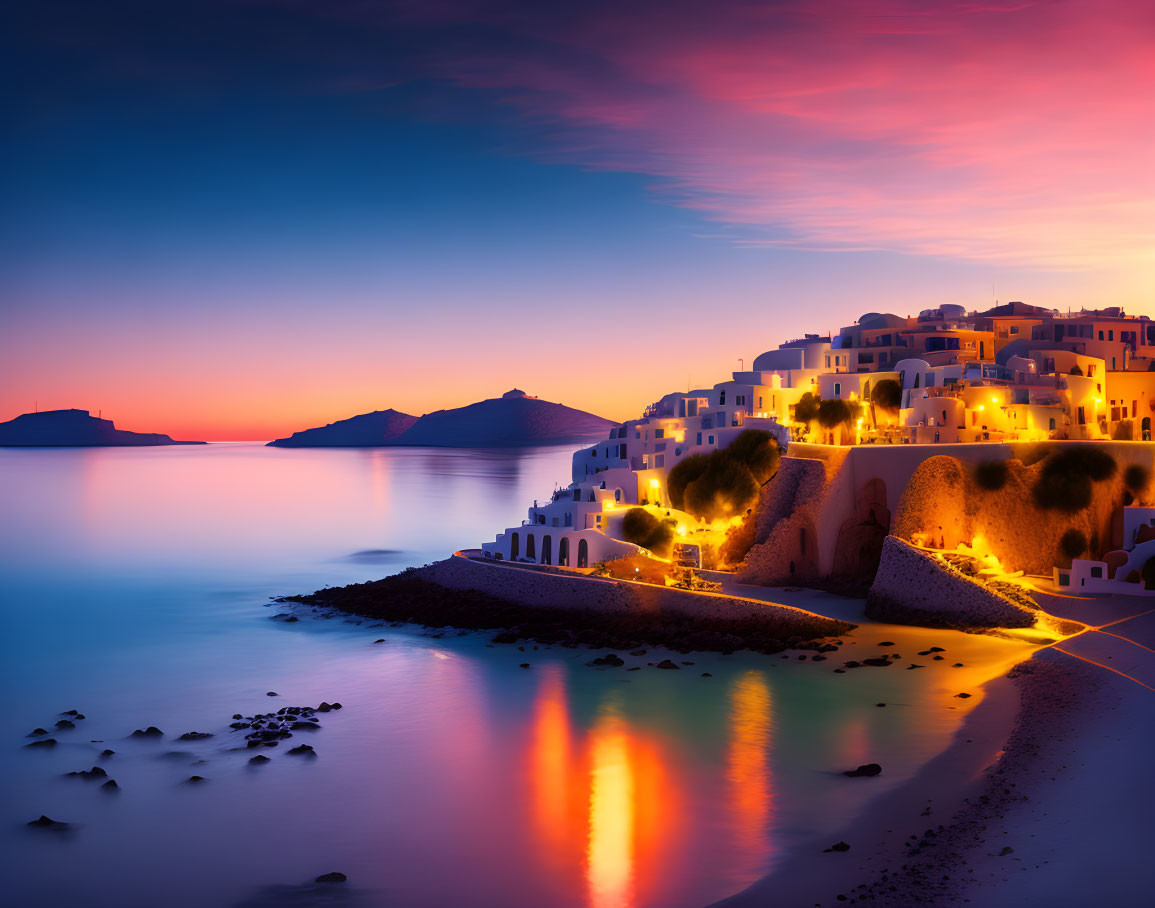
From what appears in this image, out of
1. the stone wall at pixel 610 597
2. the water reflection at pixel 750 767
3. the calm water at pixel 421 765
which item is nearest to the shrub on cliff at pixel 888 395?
the stone wall at pixel 610 597

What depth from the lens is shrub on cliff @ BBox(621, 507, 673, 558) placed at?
129 feet

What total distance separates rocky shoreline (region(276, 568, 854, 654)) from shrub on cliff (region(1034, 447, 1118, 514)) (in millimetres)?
8382

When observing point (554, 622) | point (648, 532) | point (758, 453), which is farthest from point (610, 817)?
point (758, 453)

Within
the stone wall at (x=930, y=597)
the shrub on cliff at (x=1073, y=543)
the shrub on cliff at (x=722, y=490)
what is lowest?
the stone wall at (x=930, y=597)

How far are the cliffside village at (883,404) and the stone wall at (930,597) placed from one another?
18.6 feet

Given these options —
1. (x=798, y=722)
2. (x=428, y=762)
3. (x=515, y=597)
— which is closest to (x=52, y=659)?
(x=515, y=597)

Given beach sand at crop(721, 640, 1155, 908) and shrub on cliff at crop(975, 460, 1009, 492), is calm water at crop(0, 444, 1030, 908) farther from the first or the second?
shrub on cliff at crop(975, 460, 1009, 492)

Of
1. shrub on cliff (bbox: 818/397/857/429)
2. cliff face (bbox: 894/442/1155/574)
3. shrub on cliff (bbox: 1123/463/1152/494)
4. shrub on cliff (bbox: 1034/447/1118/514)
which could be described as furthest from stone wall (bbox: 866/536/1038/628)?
shrub on cliff (bbox: 818/397/857/429)

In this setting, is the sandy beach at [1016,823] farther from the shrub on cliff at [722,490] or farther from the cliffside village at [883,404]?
the shrub on cliff at [722,490]

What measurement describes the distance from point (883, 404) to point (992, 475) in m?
13.2

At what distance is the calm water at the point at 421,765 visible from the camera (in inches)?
659

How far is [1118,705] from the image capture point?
20391mm

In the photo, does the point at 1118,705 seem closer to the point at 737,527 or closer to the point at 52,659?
the point at 737,527

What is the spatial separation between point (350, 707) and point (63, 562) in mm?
42794
